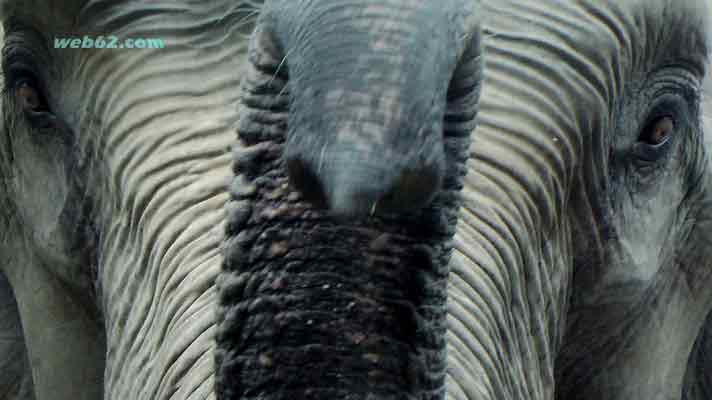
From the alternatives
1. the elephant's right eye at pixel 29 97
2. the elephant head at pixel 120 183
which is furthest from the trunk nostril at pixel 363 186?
the elephant's right eye at pixel 29 97

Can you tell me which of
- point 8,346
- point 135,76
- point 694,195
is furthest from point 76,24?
point 694,195

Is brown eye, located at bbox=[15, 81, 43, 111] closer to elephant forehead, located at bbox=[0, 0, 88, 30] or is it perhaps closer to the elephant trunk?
elephant forehead, located at bbox=[0, 0, 88, 30]

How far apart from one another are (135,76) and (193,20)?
0.13 m

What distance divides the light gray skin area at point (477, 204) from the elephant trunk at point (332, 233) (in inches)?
0.8

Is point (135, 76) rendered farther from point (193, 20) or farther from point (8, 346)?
point (8, 346)

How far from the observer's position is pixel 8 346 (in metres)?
3.43

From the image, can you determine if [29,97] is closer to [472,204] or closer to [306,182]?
[472,204]

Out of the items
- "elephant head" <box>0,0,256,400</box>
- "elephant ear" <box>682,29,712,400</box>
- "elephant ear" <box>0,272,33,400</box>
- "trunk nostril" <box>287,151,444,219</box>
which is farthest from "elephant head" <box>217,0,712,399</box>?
"elephant ear" <box>0,272,33,400</box>

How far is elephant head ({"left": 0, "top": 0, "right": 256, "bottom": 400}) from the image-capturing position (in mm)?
2418

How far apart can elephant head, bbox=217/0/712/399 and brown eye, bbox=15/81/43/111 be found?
79 cm

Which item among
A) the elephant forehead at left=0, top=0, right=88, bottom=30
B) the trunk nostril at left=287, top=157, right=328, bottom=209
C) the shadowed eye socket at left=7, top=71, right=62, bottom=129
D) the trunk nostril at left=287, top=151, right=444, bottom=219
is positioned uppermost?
the elephant forehead at left=0, top=0, right=88, bottom=30

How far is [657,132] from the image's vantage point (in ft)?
9.73

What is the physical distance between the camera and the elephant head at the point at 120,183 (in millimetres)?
2418

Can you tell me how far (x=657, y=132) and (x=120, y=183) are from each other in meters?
0.96
